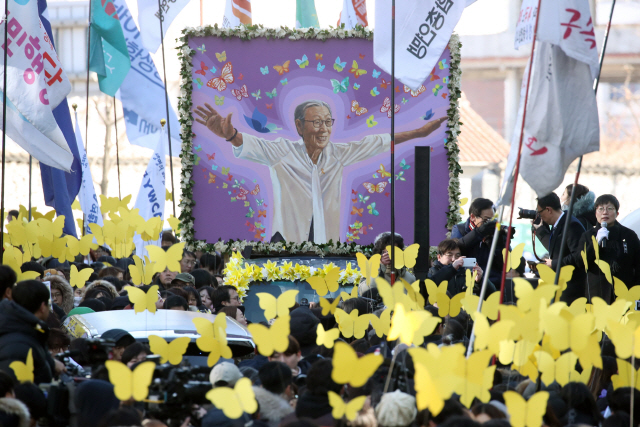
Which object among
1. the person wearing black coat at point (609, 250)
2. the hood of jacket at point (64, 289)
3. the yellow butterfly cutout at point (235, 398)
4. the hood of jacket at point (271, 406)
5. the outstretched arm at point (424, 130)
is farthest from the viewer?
the outstretched arm at point (424, 130)

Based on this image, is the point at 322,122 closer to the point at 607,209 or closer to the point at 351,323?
the point at 607,209

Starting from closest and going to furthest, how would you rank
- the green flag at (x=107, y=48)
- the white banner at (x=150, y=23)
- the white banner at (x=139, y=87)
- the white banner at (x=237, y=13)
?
the white banner at (x=150, y=23), the green flag at (x=107, y=48), the white banner at (x=139, y=87), the white banner at (x=237, y=13)

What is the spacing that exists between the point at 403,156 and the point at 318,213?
4.12 ft

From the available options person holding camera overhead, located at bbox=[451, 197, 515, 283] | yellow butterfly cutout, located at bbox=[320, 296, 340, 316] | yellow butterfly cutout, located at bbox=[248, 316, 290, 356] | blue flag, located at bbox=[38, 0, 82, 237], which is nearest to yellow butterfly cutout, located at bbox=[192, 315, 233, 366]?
yellow butterfly cutout, located at bbox=[248, 316, 290, 356]

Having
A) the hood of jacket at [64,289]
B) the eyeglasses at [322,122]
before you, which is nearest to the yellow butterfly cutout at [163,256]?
the hood of jacket at [64,289]

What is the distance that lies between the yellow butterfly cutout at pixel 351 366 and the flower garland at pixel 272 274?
6.01 metres

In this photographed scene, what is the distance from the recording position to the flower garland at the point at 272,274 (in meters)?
9.66

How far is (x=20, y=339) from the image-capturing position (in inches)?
171

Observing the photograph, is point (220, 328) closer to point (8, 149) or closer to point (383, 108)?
point (383, 108)

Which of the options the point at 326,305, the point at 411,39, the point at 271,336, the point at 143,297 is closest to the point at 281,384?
the point at 271,336

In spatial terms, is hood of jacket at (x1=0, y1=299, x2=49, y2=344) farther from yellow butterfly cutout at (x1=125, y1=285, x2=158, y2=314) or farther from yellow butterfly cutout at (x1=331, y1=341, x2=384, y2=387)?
yellow butterfly cutout at (x1=331, y1=341, x2=384, y2=387)

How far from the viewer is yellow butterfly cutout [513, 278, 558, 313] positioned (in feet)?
14.7

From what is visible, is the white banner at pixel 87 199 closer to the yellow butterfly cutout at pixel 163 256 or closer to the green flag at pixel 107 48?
the green flag at pixel 107 48

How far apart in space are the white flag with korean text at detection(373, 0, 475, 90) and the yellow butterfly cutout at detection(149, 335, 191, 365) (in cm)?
341
